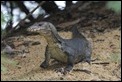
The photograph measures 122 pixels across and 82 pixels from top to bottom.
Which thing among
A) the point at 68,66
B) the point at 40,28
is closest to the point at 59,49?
the point at 68,66

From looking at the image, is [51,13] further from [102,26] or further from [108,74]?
[108,74]

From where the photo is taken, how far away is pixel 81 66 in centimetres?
610

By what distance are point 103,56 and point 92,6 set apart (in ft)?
12.1

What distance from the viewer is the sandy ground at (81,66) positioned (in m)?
5.56

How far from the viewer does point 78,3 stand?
9.29 metres

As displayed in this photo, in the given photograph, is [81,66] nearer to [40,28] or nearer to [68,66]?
A: [68,66]

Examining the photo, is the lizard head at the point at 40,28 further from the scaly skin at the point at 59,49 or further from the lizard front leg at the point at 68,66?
the lizard front leg at the point at 68,66

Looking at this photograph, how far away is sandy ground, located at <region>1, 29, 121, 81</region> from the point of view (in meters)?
5.56

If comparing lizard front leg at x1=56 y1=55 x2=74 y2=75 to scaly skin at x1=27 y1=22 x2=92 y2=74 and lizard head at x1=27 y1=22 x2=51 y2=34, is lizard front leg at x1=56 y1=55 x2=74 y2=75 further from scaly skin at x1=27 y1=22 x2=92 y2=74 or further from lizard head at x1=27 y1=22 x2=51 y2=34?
lizard head at x1=27 y1=22 x2=51 y2=34

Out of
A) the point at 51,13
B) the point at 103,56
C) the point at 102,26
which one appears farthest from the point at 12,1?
the point at 103,56

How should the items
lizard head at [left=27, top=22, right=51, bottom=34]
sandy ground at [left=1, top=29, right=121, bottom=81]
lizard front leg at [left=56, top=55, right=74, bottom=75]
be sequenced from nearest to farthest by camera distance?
sandy ground at [left=1, top=29, right=121, bottom=81] → lizard head at [left=27, top=22, right=51, bottom=34] → lizard front leg at [left=56, top=55, right=74, bottom=75]

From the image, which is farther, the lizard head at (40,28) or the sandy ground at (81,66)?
the lizard head at (40,28)

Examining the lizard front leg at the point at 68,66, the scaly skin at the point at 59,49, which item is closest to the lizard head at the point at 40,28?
the scaly skin at the point at 59,49

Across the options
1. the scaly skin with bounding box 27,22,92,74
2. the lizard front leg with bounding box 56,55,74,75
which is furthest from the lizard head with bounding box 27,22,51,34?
the lizard front leg with bounding box 56,55,74,75
